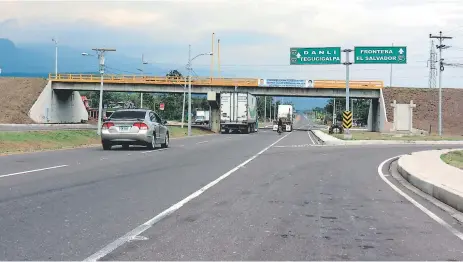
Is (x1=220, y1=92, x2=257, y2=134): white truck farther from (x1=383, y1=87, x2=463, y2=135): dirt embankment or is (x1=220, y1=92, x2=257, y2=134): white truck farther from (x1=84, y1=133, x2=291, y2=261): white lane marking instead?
(x1=84, y1=133, x2=291, y2=261): white lane marking

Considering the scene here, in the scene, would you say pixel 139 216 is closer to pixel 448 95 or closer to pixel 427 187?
pixel 427 187

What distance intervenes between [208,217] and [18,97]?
234 ft

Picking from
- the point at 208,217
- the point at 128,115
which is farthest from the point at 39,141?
the point at 208,217

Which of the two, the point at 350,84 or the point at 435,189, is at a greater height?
the point at 350,84

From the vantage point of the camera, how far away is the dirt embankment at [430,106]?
7212 cm

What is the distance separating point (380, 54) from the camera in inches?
1955

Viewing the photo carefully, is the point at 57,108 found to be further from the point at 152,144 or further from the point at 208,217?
the point at 208,217

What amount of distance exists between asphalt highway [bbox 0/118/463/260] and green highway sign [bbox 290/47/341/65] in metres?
34.4

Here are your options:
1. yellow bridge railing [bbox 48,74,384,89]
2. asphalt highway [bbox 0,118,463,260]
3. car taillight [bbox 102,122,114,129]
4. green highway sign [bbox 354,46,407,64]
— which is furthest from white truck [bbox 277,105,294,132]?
asphalt highway [bbox 0,118,463,260]

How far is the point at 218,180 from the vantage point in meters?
13.6

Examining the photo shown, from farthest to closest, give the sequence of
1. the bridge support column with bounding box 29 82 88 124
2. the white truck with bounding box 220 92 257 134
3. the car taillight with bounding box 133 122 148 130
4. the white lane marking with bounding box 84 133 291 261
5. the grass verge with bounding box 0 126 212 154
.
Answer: the bridge support column with bounding box 29 82 88 124
the white truck with bounding box 220 92 257 134
the grass verge with bounding box 0 126 212 154
the car taillight with bounding box 133 122 148 130
the white lane marking with bounding box 84 133 291 261

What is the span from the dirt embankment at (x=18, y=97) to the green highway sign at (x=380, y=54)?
40.7 metres

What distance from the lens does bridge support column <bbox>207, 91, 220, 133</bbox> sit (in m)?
66.8

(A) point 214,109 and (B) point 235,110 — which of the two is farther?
(A) point 214,109
